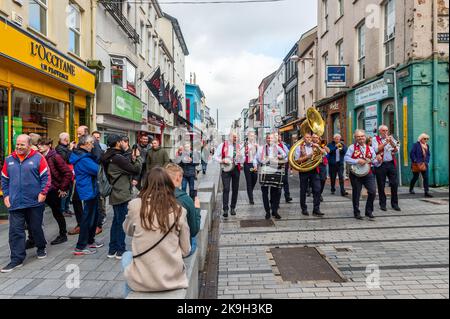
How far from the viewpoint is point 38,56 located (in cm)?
870

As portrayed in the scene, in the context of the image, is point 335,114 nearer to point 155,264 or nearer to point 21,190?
point 21,190

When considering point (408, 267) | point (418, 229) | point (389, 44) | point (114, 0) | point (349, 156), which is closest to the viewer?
point (408, 267)

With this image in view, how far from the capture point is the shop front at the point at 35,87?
7.81 m

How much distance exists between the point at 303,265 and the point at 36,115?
7.99 metres

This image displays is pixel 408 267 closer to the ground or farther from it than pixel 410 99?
closer to the ground

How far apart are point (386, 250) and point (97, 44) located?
12.4 metres

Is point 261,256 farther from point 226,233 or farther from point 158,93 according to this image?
point 158,93

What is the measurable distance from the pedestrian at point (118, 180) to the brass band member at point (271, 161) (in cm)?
329

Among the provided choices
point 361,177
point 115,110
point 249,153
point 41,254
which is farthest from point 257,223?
point 115,110

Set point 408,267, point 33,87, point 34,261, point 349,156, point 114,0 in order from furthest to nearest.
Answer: point 114,0 < point 33,87 < point 349,156 < point 34,261 < point 408,267

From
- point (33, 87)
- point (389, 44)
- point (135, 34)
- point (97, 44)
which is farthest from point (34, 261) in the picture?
point (135, 34)

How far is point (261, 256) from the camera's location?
5.23 metres

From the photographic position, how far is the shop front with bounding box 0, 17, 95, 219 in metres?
7.81

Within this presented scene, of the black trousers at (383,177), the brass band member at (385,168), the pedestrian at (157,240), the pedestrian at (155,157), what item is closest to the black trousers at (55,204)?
the pedestrian at (155,157)
